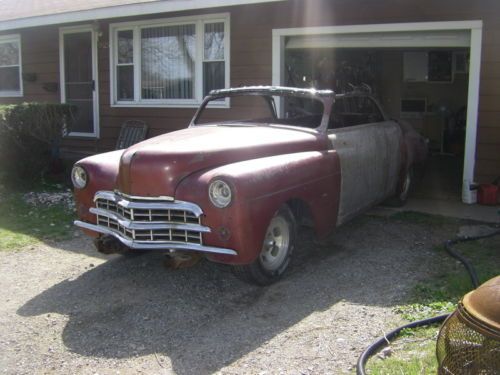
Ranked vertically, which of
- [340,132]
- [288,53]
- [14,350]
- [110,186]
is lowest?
[14,350]

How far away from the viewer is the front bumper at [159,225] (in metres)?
4.15

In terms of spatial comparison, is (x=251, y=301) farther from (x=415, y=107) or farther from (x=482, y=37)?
(x=415, y=107)

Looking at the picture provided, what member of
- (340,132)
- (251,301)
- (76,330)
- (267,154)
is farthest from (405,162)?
(76,330)

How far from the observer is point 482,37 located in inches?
300

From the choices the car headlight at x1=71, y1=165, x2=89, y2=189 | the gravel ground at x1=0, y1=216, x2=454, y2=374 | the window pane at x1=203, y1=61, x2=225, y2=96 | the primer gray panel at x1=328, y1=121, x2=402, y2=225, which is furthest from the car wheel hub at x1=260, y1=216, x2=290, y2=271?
the window pane at x1=203, y1=61, x2=225, y2=96

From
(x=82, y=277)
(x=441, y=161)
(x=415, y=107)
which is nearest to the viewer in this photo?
(x=82, y=277)

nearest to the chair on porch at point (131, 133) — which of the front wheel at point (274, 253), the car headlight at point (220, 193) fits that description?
the front wheel at point (274, 253)

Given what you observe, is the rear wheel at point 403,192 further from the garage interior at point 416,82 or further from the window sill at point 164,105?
the window sill at point 164,105

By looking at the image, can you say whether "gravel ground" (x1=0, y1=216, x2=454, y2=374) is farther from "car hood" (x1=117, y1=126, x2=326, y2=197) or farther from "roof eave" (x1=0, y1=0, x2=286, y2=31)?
"roof eave" (x1=0, y1=0, x2=286, y2=31)

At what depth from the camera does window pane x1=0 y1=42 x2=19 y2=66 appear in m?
12.7

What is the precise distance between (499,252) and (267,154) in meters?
2.58

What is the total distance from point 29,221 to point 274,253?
396cm

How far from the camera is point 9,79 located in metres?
13.1

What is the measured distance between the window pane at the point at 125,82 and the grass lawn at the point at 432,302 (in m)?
7.20
